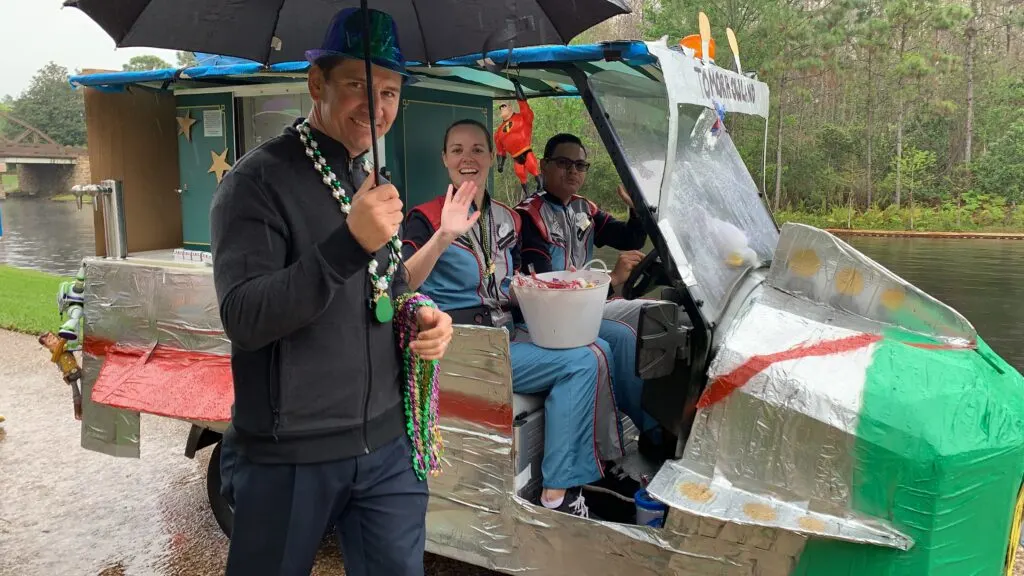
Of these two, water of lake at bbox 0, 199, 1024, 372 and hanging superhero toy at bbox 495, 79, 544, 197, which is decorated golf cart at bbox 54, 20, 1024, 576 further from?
water of lake at bbox 0, 199, 1024, 372

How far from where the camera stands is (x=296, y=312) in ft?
4.46

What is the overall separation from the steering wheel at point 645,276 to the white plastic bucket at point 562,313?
34cm

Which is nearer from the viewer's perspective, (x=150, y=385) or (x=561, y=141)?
(x=150, y=385)

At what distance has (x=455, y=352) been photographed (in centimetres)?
270

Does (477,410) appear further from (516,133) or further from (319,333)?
(516,133)

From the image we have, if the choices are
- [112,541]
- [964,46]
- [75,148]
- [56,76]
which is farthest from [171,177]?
[56,76]

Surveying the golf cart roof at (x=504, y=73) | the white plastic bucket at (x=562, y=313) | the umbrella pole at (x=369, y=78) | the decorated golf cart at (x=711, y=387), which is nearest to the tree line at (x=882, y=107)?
the golf cart roof at (x=504, y=73)

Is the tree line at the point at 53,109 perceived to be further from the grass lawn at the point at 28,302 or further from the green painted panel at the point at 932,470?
the green painted panel at the point at 932,470

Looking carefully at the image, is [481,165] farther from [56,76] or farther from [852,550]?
[56,76]

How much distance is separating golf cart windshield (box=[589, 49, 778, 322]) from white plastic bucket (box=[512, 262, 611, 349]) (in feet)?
1.18

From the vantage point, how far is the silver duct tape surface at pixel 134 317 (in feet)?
10.3

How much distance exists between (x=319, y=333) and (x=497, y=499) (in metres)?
1.43

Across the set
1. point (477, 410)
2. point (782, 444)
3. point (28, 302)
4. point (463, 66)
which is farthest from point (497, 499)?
point (28, 302)

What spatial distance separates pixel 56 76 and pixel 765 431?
232 ft
